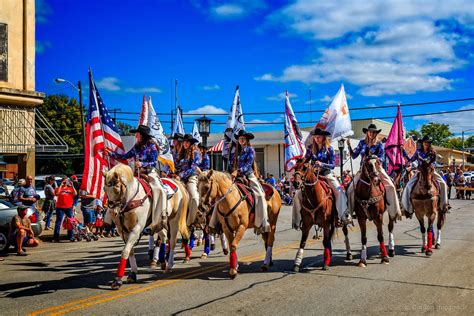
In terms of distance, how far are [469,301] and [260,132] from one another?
35803mm

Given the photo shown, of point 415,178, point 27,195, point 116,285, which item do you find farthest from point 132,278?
point 27,195

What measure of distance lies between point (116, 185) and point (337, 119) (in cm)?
599

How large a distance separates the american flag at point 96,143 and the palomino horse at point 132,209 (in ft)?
3.21

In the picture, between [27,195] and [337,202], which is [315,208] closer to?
[337,202]

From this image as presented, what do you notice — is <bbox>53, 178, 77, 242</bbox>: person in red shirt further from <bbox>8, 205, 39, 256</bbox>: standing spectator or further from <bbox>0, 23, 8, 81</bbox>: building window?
<bbox>0, 23, 8, 81</bbox>: building window

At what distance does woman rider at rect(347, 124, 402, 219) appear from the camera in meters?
10.4

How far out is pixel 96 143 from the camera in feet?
32.4

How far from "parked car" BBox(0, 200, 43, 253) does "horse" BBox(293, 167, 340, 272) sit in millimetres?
8414

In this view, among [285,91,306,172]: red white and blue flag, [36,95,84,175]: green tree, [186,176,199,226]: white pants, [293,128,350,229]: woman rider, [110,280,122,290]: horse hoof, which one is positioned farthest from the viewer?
[36,95,84,175]: green tree

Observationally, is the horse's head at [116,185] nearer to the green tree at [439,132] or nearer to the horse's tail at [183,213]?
the horse's tail at [183,213]

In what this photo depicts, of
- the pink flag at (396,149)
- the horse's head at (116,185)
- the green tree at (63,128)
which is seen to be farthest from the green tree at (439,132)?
the horse's head at (116,185)

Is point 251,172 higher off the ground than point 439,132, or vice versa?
point 439,132

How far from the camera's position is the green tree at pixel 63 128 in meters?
49.1

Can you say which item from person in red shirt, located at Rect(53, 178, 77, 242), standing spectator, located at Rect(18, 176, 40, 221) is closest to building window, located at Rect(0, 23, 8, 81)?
standing spectator, located at Rect(18, 176, 40, 221)
